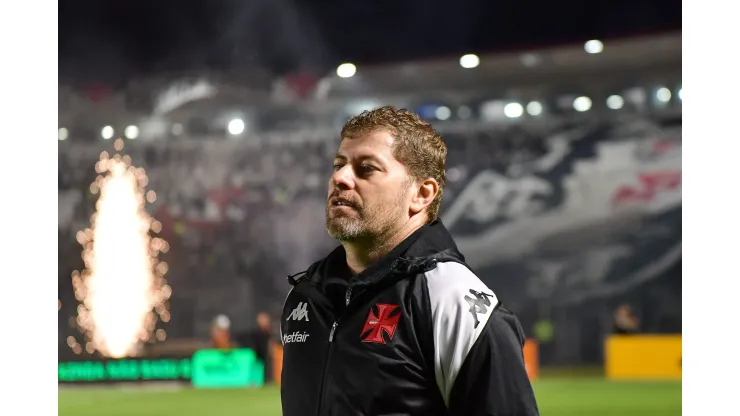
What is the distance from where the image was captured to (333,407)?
164cm

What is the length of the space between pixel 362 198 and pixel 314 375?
34 centimetres

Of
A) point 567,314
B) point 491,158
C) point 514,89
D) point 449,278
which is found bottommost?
point 567,314

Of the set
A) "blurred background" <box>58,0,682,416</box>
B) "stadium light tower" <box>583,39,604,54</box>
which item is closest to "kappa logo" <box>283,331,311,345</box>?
"blurred background" <box>58,0,682,416</box>

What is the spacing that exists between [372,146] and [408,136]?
73mm

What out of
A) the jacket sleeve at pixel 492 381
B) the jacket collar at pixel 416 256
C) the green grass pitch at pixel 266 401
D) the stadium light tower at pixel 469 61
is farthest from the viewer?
the stadium light tower at pixel 469 61

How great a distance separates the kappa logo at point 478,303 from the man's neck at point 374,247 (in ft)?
0.73

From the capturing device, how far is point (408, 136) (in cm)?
172

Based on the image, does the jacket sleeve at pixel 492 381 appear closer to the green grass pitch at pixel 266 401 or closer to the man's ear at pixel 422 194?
the man's ear at pixel 422 194

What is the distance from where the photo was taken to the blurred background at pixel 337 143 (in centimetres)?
1554

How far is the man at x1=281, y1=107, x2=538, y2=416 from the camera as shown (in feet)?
5.06

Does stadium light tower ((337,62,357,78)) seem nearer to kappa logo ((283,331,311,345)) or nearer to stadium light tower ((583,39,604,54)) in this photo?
stadium light tower ((583,39,604,54))

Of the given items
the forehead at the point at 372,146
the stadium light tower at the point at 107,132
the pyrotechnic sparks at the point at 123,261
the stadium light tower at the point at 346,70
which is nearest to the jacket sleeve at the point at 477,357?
the forehead at the point at 372,146
